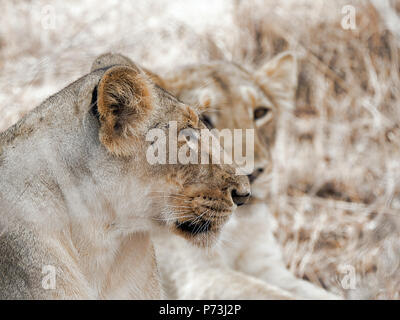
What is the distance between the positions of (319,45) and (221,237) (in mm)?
3996

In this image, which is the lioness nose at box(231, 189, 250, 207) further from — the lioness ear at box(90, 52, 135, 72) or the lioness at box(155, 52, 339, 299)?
the lioness at box(155, 52, 339, 299)

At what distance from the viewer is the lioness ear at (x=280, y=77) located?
4.30m

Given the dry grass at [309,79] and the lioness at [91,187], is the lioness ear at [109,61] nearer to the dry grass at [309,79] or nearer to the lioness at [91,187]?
the lioness at [91,187]

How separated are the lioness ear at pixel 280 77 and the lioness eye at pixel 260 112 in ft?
1.14

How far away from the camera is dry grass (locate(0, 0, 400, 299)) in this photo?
426 centimetres

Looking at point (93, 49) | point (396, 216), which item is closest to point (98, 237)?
point (93, 49)

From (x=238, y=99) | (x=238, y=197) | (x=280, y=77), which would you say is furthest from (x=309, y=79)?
(x=238, y=197)

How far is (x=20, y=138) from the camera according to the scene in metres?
2.21

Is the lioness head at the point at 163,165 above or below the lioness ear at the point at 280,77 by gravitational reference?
above

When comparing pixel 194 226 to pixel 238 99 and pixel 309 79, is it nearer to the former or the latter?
pixel 238 99

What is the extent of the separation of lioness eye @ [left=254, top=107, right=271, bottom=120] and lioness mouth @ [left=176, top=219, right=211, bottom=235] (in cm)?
163

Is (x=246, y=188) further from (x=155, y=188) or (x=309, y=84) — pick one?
(x=309, y=84)

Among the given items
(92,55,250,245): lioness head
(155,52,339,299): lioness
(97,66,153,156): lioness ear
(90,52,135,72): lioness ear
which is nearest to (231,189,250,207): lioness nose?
(92,55,250,245): lioness head

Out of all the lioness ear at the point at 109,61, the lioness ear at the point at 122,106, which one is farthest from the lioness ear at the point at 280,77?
the lioness ear at the point at 122,106
